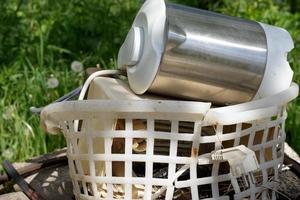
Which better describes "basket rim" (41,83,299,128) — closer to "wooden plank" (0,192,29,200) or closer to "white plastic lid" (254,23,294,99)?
"white plastic lid" (254,23,294,99)

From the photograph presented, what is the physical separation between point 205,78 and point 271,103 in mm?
126

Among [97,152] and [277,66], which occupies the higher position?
[277,66]

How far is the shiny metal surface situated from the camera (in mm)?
1089

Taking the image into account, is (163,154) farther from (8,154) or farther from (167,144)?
(8,154)

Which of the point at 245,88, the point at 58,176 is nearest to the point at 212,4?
the point at 58,176

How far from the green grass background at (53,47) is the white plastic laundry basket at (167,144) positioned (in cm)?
80

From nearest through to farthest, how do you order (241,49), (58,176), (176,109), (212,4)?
(176,109)
(241,49)
(58,176)
(212,4)

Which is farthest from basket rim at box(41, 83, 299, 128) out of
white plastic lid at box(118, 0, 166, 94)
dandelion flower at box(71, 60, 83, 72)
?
dandelion flower at box(71, 60, 83, 72)

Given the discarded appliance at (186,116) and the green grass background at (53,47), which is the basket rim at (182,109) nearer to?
the discarded appliance at (186,116)

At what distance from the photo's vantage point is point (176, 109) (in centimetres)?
100

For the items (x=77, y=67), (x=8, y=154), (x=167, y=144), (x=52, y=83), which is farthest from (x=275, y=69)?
(x=77, y=67)

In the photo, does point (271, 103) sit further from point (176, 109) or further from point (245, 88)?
point (176, 109)

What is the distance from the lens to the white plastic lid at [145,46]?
110 centimetres

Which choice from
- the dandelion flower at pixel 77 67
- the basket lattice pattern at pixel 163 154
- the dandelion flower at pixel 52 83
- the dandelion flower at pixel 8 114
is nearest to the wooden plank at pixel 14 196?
the basket lattice pattern at pixel 163 154
